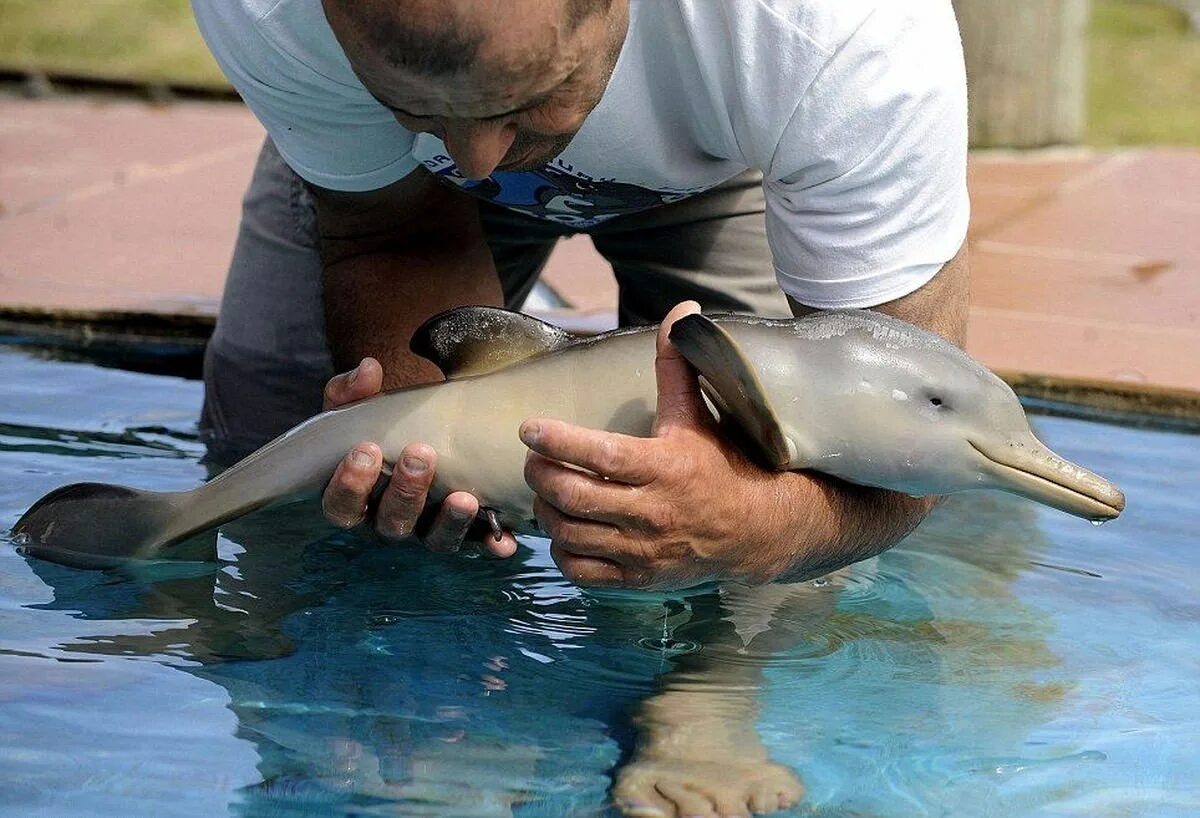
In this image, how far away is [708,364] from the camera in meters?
2.76

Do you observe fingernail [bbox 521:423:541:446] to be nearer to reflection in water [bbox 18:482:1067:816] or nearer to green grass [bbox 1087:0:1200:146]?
reflection in water [bbox 18:482:1067:816]

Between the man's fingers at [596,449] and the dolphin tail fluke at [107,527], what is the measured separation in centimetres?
88

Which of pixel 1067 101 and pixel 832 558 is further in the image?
pixel 1067 101

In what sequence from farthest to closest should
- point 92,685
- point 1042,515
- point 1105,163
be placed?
point 1105,163 → point 1042,515 → point 92,685

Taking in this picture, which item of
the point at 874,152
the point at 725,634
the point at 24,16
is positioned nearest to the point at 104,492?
the point at 725,634

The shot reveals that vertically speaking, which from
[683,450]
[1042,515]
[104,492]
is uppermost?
[683,450]

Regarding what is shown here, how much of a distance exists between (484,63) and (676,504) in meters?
0.72

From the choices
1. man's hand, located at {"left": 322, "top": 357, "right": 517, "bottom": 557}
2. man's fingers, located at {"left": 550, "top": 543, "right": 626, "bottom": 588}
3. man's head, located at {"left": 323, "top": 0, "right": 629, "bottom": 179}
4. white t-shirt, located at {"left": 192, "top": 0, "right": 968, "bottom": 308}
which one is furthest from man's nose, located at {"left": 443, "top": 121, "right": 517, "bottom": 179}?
man's fingers, located at {"left": 550, "top": 543, "right": 626, "bottom": 588}

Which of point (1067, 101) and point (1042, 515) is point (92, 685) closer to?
point (1042, 515)

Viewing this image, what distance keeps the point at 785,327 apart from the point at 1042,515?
1396 mm

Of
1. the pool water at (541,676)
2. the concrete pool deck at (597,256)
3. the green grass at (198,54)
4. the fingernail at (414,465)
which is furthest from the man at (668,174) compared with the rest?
the green grass at (198,54)

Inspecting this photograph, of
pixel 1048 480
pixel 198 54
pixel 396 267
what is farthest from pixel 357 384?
pixel 198 54

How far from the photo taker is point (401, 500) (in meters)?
3.00

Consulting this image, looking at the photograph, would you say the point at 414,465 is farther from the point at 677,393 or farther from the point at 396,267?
the point at 396,267
